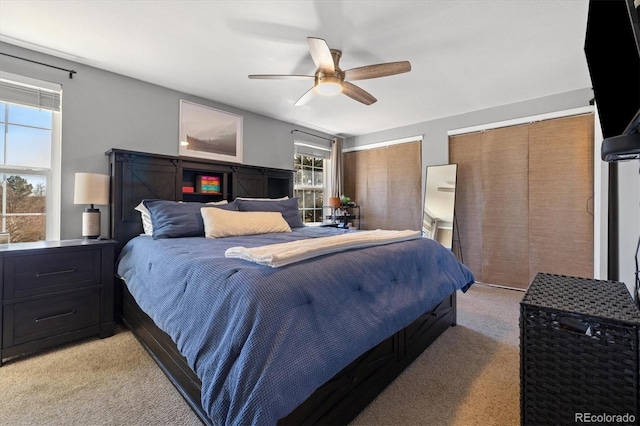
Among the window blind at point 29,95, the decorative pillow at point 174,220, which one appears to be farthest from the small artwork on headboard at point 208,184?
the window blind at point 29,95

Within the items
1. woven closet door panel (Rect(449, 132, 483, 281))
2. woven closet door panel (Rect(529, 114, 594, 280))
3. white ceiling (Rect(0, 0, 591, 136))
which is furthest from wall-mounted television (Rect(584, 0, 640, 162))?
woven closet door panel (Rect(449, 132, 483, 281))

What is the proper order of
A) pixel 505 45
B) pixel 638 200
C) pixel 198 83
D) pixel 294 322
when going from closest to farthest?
1. pixel 294 322
2. pixel 638 200
3. pixel 505 45
4. pixel 198 83

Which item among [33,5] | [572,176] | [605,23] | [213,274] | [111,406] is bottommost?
[111,406]

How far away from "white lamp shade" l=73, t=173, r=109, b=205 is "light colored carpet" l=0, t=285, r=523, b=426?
1.20 metres

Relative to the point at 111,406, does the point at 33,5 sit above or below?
above

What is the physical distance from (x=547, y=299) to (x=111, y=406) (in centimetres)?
221

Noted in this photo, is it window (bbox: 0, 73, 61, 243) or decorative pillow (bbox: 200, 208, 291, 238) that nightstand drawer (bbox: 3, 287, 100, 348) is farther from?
decorative pillow (bbox: 200, 208, 291, 238)

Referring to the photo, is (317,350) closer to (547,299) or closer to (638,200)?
(547,299)

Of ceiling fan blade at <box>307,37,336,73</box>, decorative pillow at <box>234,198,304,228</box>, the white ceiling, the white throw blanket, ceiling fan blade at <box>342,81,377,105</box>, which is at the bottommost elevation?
the white throw blanket

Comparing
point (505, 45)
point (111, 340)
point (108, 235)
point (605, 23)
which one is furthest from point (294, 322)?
point (505, 45)

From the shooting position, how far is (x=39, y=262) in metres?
2.09

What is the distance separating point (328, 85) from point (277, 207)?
1.57m

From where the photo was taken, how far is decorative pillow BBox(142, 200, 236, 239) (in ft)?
8.43

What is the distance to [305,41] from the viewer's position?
2432 millimetres
